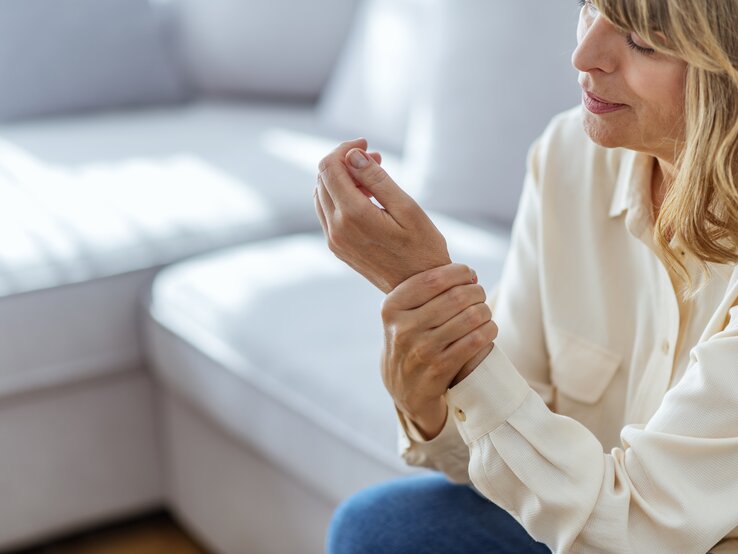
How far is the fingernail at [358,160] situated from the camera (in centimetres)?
96

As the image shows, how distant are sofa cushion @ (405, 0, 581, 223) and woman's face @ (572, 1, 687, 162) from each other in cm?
69

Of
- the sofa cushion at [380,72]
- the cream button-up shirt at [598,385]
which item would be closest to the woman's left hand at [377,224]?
the cream button-up shirt at [598,385]

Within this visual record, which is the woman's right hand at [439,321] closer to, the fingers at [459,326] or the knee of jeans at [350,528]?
the fingers at [459,326]

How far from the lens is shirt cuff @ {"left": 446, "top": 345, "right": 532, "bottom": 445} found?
0.92 m

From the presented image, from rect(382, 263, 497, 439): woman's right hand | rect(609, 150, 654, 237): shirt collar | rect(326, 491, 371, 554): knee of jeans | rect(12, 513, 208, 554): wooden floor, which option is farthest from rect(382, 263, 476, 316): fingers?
rect(12, 513, 208, 554): wooden floor

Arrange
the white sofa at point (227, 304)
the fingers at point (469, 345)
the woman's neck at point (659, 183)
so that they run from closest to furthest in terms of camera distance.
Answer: the fingers at point (469, 345) → the woman's neck at point (659, 183) → the white sofa at point (227, 304)

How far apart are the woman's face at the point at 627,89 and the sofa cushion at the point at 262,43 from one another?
1619 mm

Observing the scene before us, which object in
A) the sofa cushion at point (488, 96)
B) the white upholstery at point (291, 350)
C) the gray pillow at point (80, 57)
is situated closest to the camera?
the white upholstery at point (291, 350)

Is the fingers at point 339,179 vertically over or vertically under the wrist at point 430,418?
over

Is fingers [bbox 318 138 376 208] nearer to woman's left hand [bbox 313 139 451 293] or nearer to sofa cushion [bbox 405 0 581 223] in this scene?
woman's left hand [bbox 313 139 451 293]

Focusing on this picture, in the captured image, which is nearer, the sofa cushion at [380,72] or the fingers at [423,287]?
the fingers at [423,287]

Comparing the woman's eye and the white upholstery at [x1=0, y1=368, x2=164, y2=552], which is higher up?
the woman's eye

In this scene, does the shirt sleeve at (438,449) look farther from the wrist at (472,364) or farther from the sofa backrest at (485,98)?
the sofa backrest at (485,98)

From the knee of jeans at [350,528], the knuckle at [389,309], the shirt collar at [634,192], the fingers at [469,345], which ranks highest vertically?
the shirt collar at [634,192]
